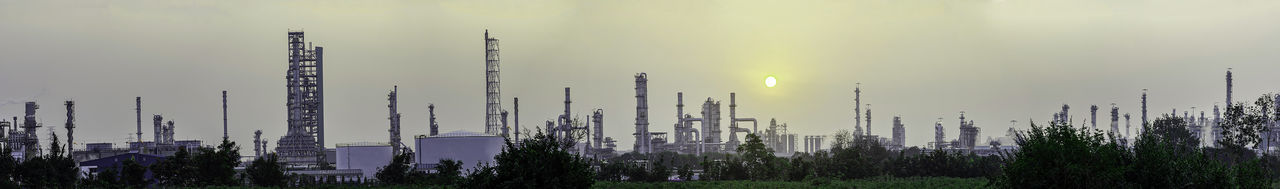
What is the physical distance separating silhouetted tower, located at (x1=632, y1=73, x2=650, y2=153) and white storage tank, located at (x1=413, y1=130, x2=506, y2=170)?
171 ft

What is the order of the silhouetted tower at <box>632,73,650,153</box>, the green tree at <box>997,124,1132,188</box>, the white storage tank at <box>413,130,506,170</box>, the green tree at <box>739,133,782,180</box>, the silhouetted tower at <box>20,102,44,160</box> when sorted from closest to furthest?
the green tree at <box>997,124,1132,188</box> < the green tree at <box>739,133,782,180</box> < the white storage tank at <box>413,130,506,170</box> < the silhouetted tower at <box>20,102,44,160</box> < the silhouetted tower at <box>632,73,650,153</box>

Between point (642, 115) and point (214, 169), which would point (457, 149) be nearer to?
point (214, 169)

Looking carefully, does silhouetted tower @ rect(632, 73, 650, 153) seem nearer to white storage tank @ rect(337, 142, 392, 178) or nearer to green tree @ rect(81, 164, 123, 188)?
white storage tank @ rect(337, 142, 392, 178)

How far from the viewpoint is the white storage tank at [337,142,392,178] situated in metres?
82.2

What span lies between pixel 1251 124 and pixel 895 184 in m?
21.2

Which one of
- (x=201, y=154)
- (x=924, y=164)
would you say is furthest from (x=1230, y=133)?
(x=201, y=154)

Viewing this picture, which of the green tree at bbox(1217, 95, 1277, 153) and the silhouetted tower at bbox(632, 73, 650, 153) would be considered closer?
the green tree at bbox(1217, 95, 1277, 153)

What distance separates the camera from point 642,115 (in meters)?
138

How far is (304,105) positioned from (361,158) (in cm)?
1178

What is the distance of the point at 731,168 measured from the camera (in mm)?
73000

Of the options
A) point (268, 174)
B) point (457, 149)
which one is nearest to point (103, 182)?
point (268, 174)

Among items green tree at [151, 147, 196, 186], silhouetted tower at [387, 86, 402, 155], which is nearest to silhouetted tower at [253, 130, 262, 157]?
silhouetted tower at [387, 86, 402, 155]

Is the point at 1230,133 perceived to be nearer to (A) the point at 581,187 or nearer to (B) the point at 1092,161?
(B) the point at 1092,161

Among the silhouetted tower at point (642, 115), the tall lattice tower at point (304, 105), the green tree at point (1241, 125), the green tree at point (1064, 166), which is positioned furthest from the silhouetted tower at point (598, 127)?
the green tree at point (1064, 166)
